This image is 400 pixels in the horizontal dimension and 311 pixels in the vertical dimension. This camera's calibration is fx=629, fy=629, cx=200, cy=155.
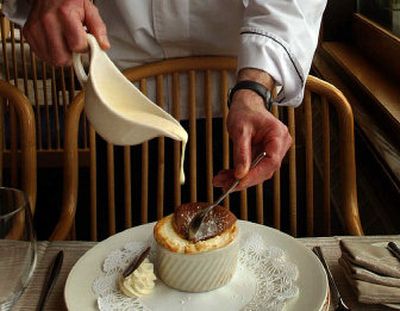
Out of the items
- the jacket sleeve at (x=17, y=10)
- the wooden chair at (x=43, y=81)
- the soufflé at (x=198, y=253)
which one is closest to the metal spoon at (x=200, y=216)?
the soufflé at (x=198, y=253)

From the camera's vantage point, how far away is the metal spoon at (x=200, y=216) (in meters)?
0.78

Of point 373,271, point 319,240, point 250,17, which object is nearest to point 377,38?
point 250,17

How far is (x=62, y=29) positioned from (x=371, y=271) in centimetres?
50

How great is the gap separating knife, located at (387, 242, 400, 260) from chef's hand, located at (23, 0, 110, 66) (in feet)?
1.49

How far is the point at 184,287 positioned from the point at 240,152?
7.2 inches

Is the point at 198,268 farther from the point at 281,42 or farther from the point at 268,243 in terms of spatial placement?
the point at 281,42

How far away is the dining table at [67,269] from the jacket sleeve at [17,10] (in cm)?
44

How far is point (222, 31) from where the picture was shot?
1161 mm

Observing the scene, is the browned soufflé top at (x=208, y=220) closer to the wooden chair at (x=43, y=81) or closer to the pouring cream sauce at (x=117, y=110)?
the pouring cream sauce at (x=117, y=110)

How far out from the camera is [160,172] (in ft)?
3.69

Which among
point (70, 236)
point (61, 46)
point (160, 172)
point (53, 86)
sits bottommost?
point (53, 86)

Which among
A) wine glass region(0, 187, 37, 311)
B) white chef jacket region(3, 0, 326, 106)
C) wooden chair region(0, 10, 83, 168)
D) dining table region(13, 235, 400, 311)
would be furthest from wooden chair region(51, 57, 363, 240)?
wooden chair region(0, 10, 83, 168)

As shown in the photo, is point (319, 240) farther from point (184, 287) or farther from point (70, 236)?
point (70, 236)

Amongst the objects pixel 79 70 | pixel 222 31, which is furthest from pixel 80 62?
pixel 222 31
